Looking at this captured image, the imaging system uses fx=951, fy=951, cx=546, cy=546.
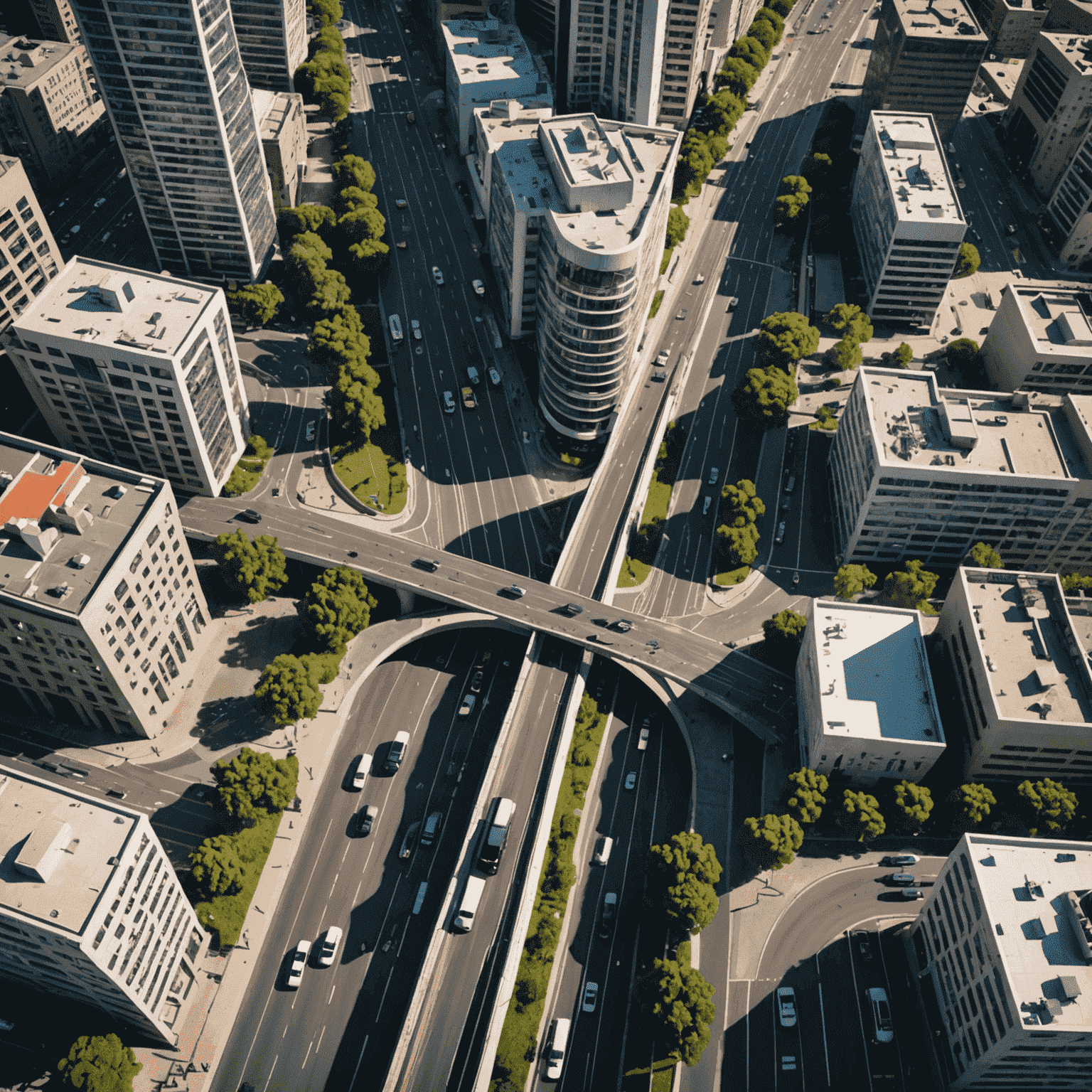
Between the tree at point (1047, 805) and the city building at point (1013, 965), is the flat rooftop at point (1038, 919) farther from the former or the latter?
the tree at point (1047, 805)

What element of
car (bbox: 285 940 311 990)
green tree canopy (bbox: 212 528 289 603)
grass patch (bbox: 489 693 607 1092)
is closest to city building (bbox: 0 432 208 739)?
green tree canopy (bbox: 212 528 289 603)

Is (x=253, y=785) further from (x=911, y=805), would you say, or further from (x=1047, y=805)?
(x=1047, y=805)

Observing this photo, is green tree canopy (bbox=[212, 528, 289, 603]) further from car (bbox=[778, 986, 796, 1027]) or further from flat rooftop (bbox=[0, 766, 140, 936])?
car (bbox=[778, 986, 796, 1027])

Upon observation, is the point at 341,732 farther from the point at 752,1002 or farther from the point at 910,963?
the point at 910,963

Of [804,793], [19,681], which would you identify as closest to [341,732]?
[19,681]

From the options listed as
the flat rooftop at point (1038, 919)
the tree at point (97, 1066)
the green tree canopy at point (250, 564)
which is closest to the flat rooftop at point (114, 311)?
the green tree canopy at point (250, 564)
